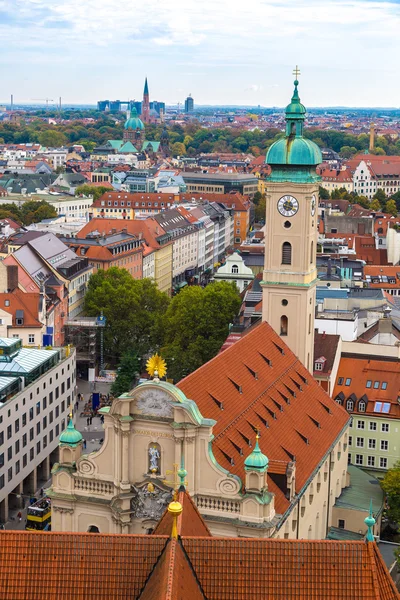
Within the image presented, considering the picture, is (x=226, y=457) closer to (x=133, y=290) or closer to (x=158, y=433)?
(x=158, y=433)

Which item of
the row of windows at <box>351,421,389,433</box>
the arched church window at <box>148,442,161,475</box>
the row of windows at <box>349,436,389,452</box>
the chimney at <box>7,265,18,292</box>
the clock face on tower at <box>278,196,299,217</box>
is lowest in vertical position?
the row of windows at <box>349,436,389,452</box>

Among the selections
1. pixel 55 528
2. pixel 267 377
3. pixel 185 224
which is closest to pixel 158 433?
pixel 55 528

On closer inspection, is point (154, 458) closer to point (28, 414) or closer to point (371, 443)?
point (28, 414)

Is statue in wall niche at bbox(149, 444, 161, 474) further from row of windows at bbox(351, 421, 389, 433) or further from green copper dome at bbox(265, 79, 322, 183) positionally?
row of windows at bbox(351, 421, 389, 433)

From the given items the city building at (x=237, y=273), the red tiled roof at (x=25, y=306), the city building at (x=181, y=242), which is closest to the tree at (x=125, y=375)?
the red tiled roof at (x=25, y=306)

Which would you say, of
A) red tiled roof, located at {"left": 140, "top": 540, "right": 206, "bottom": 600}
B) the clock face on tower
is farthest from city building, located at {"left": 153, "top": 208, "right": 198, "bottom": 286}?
red tiled roof, located at {"left": 140, "top": 540, "right": 206, "bottom": 600}

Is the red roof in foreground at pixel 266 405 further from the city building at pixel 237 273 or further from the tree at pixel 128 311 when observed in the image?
the city building at pixel 237 273
